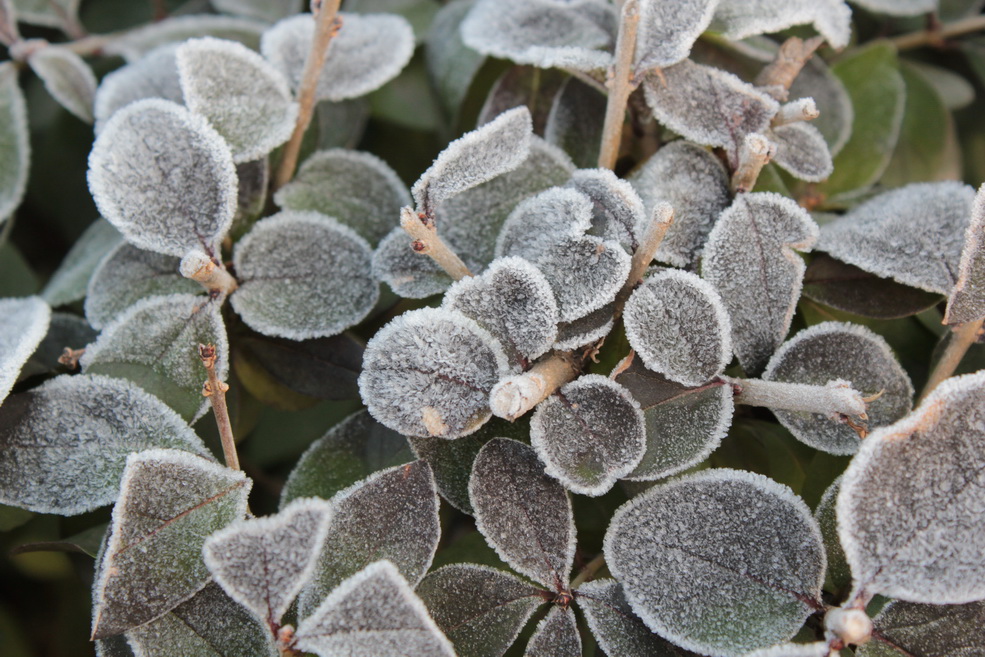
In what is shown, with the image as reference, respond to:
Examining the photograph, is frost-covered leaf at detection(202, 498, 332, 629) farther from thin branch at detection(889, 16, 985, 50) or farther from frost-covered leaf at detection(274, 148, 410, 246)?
thin branch at detection(889, 16, 985, 50)

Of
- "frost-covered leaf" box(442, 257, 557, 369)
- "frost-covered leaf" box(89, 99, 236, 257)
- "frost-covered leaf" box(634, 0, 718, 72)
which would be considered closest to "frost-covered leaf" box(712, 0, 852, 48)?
"frost-covered leaf" box(634, 0, 718, 72)

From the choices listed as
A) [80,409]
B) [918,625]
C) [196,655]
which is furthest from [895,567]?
[80,409]

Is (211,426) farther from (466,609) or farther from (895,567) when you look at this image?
(895,567)

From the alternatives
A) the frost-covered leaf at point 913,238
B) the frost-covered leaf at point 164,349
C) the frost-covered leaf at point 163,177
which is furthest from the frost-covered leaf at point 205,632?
the frost-covered leaf at point 913,238

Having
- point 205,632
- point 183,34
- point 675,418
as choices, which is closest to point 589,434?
point 675,418

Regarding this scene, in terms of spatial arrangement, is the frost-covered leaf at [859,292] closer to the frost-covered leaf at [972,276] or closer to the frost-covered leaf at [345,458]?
the frost-covered leaf at [972,276]

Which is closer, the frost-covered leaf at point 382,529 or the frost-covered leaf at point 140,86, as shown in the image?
the frost-covered leaf at point 382,529
